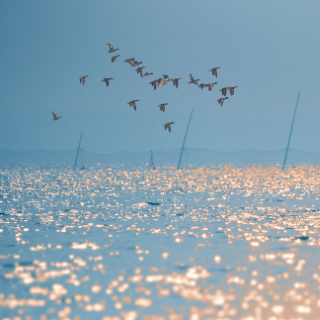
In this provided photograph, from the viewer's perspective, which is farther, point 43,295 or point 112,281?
point 112,281

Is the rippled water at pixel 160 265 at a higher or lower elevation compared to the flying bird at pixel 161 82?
lower

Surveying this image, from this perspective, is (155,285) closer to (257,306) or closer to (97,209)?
(257,306)

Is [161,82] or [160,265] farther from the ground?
[161,82]

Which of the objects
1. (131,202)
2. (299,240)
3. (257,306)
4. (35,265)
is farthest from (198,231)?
(131,202)

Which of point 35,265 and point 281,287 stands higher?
point 281,287

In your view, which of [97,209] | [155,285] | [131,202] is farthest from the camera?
[131,202]

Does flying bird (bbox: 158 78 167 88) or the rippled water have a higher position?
flying bird (bbox: 158 78 167 88)

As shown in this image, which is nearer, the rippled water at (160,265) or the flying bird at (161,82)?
the rippled water at (160,265)

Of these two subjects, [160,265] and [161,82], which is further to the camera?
[161,82]

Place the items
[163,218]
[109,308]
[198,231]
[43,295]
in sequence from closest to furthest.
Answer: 1. [109,308]
2. [43,295]
3. [198,231]
4. [163,218]

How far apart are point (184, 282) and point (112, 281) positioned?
7.37ft

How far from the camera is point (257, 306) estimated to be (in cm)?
1411

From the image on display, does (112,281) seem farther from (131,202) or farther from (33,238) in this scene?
(131,202)

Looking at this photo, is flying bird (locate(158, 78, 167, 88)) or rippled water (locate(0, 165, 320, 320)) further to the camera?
flying bird (locate(158, 78, 167, 88))
